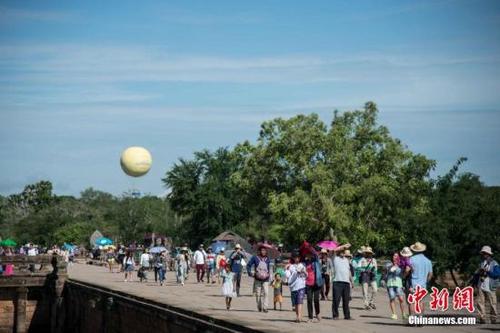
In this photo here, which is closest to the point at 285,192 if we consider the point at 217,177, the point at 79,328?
the point at 217,177

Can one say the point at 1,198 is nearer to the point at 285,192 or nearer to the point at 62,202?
the point at 62,202

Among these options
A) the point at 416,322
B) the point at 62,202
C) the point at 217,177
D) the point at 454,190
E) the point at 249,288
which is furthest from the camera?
the point at 62,202

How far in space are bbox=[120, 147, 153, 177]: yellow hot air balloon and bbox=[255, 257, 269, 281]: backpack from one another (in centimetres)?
2702

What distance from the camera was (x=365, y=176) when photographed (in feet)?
190

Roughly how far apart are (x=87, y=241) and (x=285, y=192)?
1879 inches

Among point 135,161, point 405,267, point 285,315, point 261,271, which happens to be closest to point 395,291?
point 405,267

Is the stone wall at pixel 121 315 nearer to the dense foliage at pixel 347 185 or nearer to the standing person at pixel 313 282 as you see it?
the standing person at pixel 313 282

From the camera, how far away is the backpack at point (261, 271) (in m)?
24.9

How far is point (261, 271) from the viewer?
25.2 meters

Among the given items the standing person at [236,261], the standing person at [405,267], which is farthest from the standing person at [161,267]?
the standing person at [405,267]

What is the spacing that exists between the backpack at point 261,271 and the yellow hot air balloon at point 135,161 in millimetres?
27024

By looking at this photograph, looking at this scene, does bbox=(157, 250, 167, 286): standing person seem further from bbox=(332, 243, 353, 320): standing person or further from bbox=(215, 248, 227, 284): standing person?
bbox=(332, 243, 353, 320): standing person

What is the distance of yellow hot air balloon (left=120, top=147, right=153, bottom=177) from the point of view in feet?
169

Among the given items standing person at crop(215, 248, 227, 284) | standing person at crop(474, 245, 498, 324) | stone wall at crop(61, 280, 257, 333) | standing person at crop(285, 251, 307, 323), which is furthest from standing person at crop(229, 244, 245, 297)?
standing person at crop(474, 245, 498, 324)
